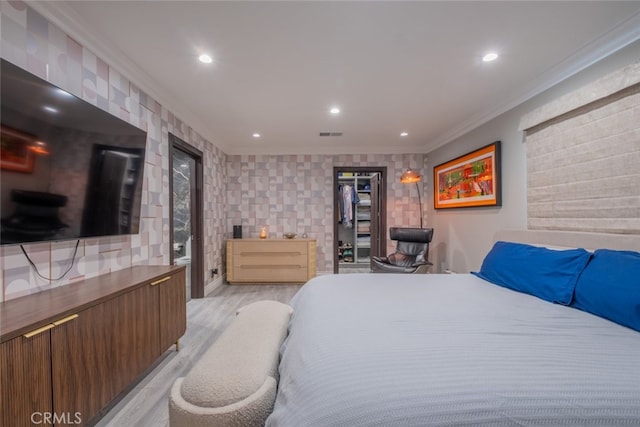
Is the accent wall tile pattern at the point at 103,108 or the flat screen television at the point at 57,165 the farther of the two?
the accent wall tile pattern at the point at 103,108

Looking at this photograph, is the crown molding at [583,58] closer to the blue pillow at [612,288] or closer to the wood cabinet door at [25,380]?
the blue pillow at [612,288]

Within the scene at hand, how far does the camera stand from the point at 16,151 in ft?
3.71

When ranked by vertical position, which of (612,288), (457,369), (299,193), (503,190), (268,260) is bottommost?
(268,260)

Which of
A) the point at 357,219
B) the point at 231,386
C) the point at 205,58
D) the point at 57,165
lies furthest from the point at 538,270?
the point at 357,219

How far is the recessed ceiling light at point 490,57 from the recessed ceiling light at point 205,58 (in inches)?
83.4

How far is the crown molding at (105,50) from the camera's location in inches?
56.2

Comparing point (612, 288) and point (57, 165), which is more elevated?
point (57, 165)

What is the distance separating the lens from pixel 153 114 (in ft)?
7.80

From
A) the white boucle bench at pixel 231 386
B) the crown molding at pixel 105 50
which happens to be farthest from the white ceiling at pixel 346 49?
the white boucle bench at pixel 231 386

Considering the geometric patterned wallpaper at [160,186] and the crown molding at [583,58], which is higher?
the crown molding at [583,58]

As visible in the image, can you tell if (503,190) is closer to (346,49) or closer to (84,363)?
(346,49)

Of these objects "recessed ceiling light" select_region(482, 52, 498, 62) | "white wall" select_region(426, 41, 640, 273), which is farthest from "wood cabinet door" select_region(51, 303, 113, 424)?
"white wall" select_region(426, 41, 640, 273)

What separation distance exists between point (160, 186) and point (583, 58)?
3.73 metres

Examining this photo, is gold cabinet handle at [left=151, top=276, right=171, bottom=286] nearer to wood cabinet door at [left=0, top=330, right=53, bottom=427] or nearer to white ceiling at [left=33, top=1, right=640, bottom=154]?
wood cabinet door at [left=0, top=330, right=53, bottom=427]
